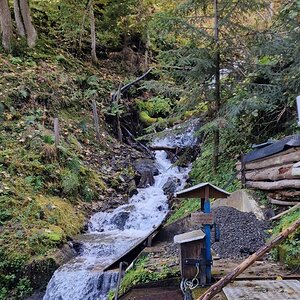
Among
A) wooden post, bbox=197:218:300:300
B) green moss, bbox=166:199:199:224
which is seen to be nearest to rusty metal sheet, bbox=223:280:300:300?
wooden post, bbox=197:218:300:300

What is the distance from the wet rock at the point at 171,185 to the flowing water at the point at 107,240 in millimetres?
146

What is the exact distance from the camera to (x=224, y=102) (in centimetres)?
977

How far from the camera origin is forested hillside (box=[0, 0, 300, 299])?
8.46 meters

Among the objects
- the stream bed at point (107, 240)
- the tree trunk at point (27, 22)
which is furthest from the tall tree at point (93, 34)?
the stream bed at point (107, 240)

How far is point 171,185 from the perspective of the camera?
12359mm

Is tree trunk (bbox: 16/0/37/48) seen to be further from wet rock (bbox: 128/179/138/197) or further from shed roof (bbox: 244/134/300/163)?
shed roof (bbox: 244/134/300/163)

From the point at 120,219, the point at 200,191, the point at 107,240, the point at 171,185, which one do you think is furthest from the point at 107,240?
the point at 200,191

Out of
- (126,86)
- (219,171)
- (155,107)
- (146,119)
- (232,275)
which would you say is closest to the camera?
(232,275)

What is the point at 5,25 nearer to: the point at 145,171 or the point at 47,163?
the point at 47,163

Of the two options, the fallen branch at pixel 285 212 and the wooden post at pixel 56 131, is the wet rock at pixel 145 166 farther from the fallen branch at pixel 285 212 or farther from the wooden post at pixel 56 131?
the fallen branch at pixel 285 212

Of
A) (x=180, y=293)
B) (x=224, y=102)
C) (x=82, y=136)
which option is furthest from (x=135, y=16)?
(x=180, y=293)

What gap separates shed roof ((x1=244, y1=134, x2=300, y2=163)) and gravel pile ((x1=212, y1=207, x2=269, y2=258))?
1368 millimetres

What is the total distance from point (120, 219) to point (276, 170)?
4.73 m

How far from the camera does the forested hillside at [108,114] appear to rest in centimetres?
846
